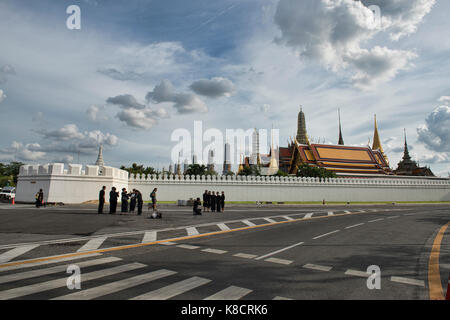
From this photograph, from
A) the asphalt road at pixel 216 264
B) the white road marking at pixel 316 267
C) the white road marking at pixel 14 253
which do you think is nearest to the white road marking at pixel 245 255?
the asphalt road at pixel 216 264

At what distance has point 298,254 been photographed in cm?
817

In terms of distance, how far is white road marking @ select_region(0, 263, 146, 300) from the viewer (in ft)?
15.3

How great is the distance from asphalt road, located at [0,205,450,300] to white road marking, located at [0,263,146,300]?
0.6 inches

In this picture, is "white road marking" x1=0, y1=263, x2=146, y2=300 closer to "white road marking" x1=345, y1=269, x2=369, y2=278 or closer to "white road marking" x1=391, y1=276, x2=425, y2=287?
"white road marking" x1=345, y1=269, x2=369, y2=278

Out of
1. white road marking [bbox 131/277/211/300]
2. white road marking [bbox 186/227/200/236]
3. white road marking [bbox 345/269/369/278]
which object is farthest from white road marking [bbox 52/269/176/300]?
white road marking [bbox 186/227/200/236]

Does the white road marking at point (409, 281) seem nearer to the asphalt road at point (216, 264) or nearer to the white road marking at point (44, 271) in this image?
the asphalt road at point (216, 264)

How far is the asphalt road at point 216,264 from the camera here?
4.98 meters

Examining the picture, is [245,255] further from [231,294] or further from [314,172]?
[314,172]

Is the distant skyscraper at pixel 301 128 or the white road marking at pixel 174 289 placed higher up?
the distant skyscraper at pixel 301 128

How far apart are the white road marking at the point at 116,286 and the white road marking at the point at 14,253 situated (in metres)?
3.77
